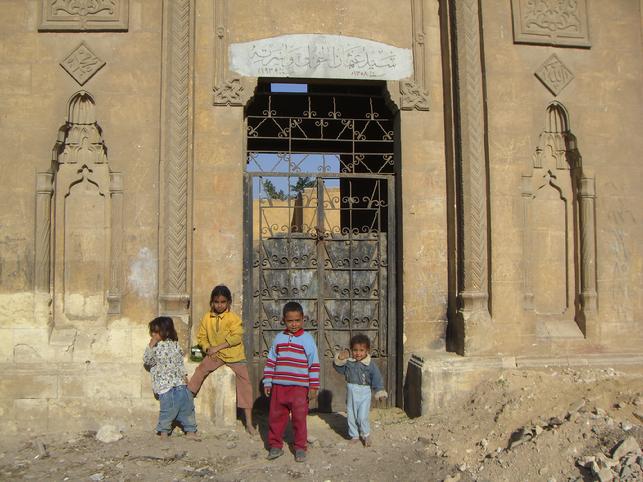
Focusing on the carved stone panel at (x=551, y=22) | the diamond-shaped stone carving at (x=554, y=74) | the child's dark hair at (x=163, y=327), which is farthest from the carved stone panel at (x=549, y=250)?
the child's dark hair at (x=163, y=327)

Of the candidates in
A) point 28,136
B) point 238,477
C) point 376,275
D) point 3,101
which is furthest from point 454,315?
point 3,101

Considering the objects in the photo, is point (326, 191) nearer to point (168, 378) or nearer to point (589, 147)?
point (168, 378)

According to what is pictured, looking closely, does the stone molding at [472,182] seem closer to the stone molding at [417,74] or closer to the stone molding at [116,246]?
the stone molding at [417,74]

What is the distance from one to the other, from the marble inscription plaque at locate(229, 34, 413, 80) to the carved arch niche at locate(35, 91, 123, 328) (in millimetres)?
1812

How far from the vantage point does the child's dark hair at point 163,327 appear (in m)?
5.61

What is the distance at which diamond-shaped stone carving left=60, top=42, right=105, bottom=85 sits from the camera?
20.7ft

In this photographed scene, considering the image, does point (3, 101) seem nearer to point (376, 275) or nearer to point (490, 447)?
point (376, 275)

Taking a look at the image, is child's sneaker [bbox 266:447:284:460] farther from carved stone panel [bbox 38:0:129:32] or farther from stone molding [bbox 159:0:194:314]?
carved stone panel [bbox 38:0:129:32]

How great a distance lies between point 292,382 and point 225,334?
1.02m

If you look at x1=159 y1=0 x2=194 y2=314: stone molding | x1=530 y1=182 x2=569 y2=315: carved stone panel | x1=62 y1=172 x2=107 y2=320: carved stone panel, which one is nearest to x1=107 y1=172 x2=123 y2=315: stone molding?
x1=62 y1=172 x2=107 y2=320: carved stone panel

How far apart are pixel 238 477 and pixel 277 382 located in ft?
2.76

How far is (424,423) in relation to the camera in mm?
5859

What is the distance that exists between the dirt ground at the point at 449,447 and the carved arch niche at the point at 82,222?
139 cm

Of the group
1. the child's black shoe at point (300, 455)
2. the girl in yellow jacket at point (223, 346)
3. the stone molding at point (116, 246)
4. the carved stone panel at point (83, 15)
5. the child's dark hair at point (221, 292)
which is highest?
the carved stone panel at point (83, 15)
